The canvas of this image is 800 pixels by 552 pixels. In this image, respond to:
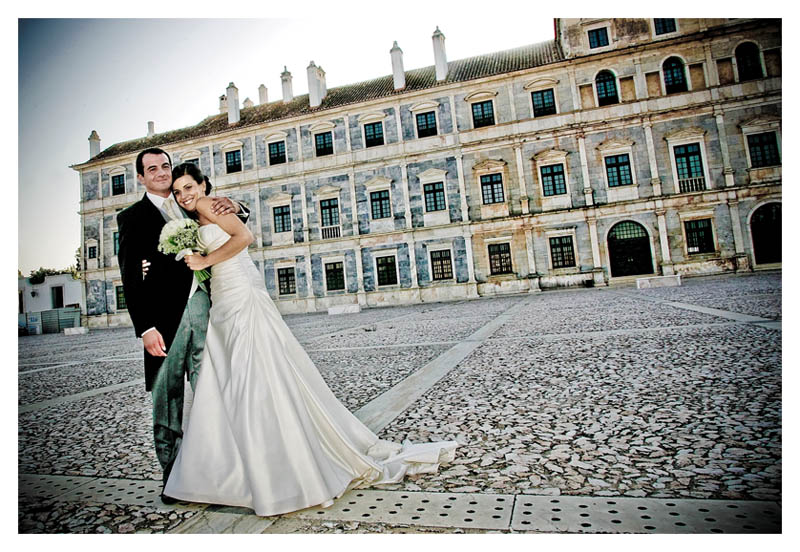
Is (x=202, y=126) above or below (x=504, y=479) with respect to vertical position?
above

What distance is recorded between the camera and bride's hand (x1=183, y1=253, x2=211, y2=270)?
7.34 feet

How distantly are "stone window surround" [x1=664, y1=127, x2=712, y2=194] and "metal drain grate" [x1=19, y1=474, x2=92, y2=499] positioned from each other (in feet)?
76.1

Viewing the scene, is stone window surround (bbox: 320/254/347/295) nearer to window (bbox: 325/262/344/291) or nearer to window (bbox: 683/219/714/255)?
window (bbox: 325/262/344/291)

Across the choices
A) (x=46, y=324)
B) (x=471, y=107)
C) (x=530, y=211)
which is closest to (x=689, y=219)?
(x=530, y=211)

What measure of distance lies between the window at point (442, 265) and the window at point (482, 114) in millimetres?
6621

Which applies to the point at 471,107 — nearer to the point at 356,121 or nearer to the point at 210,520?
the point at 356,121

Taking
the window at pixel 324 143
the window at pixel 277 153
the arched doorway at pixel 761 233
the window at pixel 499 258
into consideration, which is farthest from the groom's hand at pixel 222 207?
the window at pixel 277 153

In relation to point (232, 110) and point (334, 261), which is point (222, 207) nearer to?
point (334, 261)

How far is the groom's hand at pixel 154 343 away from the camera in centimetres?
224

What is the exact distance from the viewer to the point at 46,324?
75.4 ft

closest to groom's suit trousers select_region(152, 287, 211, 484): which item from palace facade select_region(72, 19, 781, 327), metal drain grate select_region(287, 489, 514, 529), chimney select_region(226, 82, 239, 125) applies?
metal drain grate select_region(287, 489, 514, 529)

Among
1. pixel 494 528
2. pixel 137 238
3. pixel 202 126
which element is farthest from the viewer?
pixel 202 126

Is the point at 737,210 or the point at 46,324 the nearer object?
→ the point at 737,210

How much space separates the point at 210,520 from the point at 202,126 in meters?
27.8
